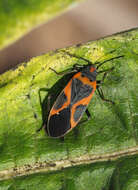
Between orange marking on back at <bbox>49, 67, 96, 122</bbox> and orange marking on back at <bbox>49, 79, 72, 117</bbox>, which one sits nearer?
orange marking on back at <bbox>49, 67, 96, 122</bbox>

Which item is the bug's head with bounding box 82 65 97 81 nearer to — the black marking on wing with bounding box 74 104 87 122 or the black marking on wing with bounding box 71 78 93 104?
the black marking on wing with bounding box 71 78 93 104

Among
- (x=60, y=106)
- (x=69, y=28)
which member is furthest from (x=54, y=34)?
(x=60, y=106)

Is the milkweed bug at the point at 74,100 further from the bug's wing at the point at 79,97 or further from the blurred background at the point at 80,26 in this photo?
the blurred background at the point at 80,26

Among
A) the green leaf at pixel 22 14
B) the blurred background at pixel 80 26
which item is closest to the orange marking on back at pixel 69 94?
the green leaf at pixel 22 14

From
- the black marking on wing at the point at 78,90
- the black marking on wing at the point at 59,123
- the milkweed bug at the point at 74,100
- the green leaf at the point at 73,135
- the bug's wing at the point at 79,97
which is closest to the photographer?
the green leaf at the point at 73,135

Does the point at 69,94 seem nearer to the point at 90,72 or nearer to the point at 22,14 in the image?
the point at 90,72

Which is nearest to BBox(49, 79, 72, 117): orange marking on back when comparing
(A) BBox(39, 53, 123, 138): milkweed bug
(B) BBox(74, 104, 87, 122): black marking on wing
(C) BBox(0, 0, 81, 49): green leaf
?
(A) BBox(39, 53, 123, 138): milkweed bug

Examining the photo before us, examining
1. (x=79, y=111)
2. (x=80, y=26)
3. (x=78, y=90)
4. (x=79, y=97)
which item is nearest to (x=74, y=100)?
(x=79, y=97)

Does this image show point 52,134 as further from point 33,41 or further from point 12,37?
point 33,41
